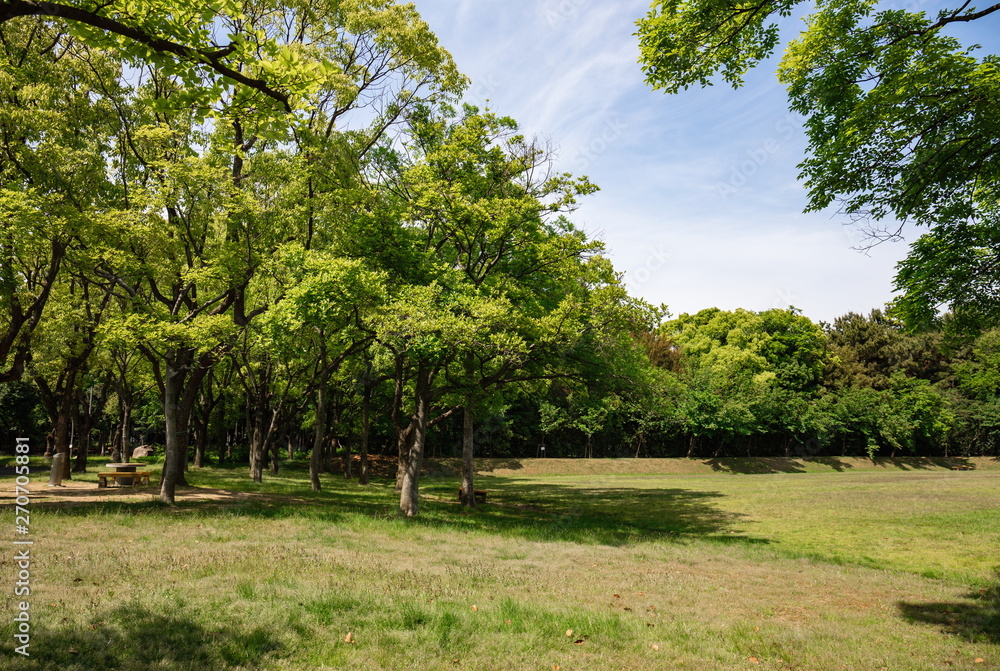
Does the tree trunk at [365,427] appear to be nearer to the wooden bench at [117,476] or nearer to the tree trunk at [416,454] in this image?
the tree trunk at [416,454]

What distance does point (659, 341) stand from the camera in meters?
57.9

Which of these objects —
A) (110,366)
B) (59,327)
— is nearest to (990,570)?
(59,327)

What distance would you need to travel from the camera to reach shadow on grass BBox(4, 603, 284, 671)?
498 cm

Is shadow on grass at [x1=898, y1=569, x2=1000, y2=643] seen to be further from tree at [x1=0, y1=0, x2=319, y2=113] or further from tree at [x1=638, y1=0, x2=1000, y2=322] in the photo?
tree at [x1=0, y1=0, x2=319, y2=113]

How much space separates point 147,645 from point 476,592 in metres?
4.08

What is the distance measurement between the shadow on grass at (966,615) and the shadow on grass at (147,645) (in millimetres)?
8161

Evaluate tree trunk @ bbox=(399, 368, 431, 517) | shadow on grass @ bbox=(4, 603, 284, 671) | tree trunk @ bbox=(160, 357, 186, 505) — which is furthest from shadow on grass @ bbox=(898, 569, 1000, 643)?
tree trunk @ bbox=(160, 357, 186, 505)

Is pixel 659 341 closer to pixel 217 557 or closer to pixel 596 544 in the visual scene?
pixel 596 544

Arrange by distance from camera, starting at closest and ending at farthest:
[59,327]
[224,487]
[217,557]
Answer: [217,557], [59,327], [224,487]

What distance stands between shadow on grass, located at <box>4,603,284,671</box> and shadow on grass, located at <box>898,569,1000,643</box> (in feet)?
26.8

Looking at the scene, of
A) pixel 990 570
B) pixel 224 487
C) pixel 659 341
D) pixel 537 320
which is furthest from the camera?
pixel 659 341

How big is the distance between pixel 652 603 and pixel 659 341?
51.7m

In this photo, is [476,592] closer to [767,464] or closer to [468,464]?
[468,464]

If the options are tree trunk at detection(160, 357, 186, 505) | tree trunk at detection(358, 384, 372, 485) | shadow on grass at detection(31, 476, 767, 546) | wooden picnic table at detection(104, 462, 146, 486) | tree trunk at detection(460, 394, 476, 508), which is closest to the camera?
shadow on grass at detection(31, 476, 767, 546)
